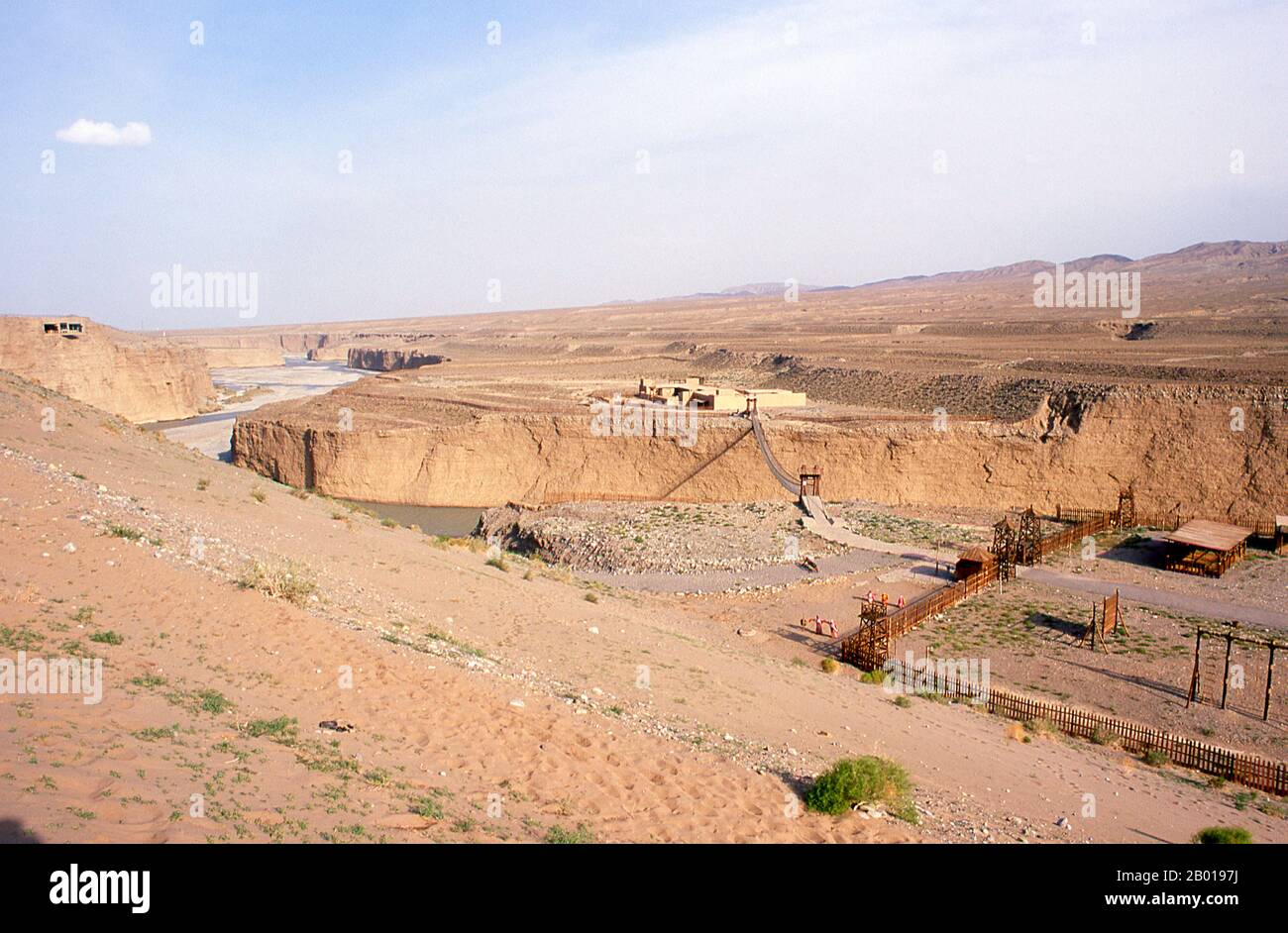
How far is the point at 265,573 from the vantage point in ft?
35.4

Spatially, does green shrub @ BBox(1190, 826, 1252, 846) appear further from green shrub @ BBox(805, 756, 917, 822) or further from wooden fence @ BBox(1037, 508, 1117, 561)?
wooden fence @ BBox(1037, 508, 1117, 561)

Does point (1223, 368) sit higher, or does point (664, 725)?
point (1223, 368)

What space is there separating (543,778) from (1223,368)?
43.0 metres

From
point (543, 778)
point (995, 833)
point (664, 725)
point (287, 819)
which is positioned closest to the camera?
point (287, 819)

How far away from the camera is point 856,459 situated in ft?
111

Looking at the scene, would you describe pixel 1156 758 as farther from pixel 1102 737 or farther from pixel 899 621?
pixel 899 621

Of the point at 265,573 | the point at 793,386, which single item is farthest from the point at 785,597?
the point at 793,386

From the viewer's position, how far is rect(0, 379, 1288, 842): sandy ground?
6.10m

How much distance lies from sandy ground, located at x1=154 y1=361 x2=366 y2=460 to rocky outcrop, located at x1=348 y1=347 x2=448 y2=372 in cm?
194

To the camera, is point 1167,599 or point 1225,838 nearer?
point 1225,838

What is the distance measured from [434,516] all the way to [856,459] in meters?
18.7

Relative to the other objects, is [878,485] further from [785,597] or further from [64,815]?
[64,815]
